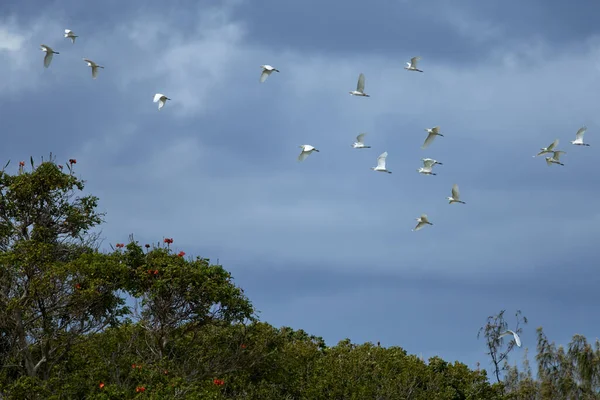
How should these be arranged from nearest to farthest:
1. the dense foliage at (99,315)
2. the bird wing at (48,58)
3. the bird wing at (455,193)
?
the dense foliage at (99,315) < the bird wing at (48,58) < the bird wing at (455,193)

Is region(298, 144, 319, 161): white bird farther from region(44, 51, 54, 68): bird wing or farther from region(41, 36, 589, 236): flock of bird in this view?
region(44, 51, 54, 68): bird wing

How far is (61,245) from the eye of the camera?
25.7 meters

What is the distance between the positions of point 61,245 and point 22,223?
1.24 metres

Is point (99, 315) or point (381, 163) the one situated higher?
point (381, 163)

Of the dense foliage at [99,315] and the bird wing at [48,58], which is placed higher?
the bird wing at [48,58]

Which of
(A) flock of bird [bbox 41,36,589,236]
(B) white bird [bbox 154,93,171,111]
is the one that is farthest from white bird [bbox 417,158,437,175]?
(B) white bird [bbox 154,93,171,111]

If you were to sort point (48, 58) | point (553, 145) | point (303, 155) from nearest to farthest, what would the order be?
point (48, 58) < point (303, 155) < point (553, 145)

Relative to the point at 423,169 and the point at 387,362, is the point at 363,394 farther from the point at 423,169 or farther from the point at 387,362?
the point at 423,169

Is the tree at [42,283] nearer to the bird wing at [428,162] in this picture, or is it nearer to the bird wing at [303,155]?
the bird wing at [303,155]

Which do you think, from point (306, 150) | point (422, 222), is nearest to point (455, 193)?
point (422, 222)

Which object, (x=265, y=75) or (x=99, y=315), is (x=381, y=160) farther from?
(x=99, y=315)

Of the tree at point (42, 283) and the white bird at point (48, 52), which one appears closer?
the tree at point (42, 283)

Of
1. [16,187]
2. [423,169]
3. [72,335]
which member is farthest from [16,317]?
[423,169]

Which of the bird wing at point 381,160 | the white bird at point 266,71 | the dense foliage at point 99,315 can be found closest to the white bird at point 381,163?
the bird wing at point 381,160
